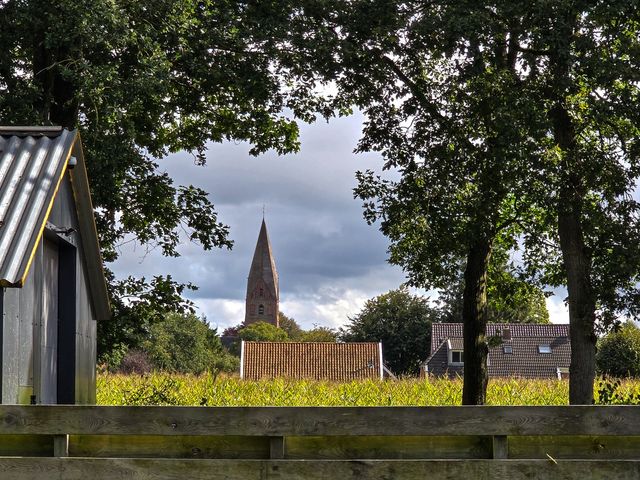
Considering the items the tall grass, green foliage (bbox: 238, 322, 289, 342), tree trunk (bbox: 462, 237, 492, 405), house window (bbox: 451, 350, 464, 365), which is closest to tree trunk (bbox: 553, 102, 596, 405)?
tree trunk (bbox: 462, 237, 492, 405)

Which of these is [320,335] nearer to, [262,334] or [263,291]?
[262,334]

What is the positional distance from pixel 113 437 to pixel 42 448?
0.64 metres

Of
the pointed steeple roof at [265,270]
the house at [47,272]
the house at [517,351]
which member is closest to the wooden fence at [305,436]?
the house at [47,272]

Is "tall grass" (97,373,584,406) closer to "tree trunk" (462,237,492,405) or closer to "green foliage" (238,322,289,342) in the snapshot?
"tree trunk" (462,237,492,405)

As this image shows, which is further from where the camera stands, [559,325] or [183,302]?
[559,325]

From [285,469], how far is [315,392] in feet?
61.9

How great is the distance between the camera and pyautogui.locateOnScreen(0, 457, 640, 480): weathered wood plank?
8.39 meters

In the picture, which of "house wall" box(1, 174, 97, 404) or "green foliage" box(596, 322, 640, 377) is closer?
"house wall" box(1, 174, 97, 404)

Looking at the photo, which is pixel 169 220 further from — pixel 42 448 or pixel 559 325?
pixel 559 325

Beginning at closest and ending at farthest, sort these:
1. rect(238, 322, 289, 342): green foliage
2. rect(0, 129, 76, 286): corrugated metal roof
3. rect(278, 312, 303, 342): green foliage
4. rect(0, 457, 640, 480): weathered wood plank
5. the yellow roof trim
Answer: rect(0, 457, 640, 480): weathered wood plank → the yellow roof trim → rect(0, 129, 76, 286): corrugated metal roof → rect(238, 322, 289, 342): green foliage → rect(278, 312, 303, 342): green foliage

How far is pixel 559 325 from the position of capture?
67938mm

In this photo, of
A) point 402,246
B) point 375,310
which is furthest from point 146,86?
point 375,310

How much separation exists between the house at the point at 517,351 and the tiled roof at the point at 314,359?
39.4 ft

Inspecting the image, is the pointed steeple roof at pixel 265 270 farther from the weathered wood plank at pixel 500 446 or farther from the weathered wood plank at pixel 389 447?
the weathered wood plank at pixel 500 446
